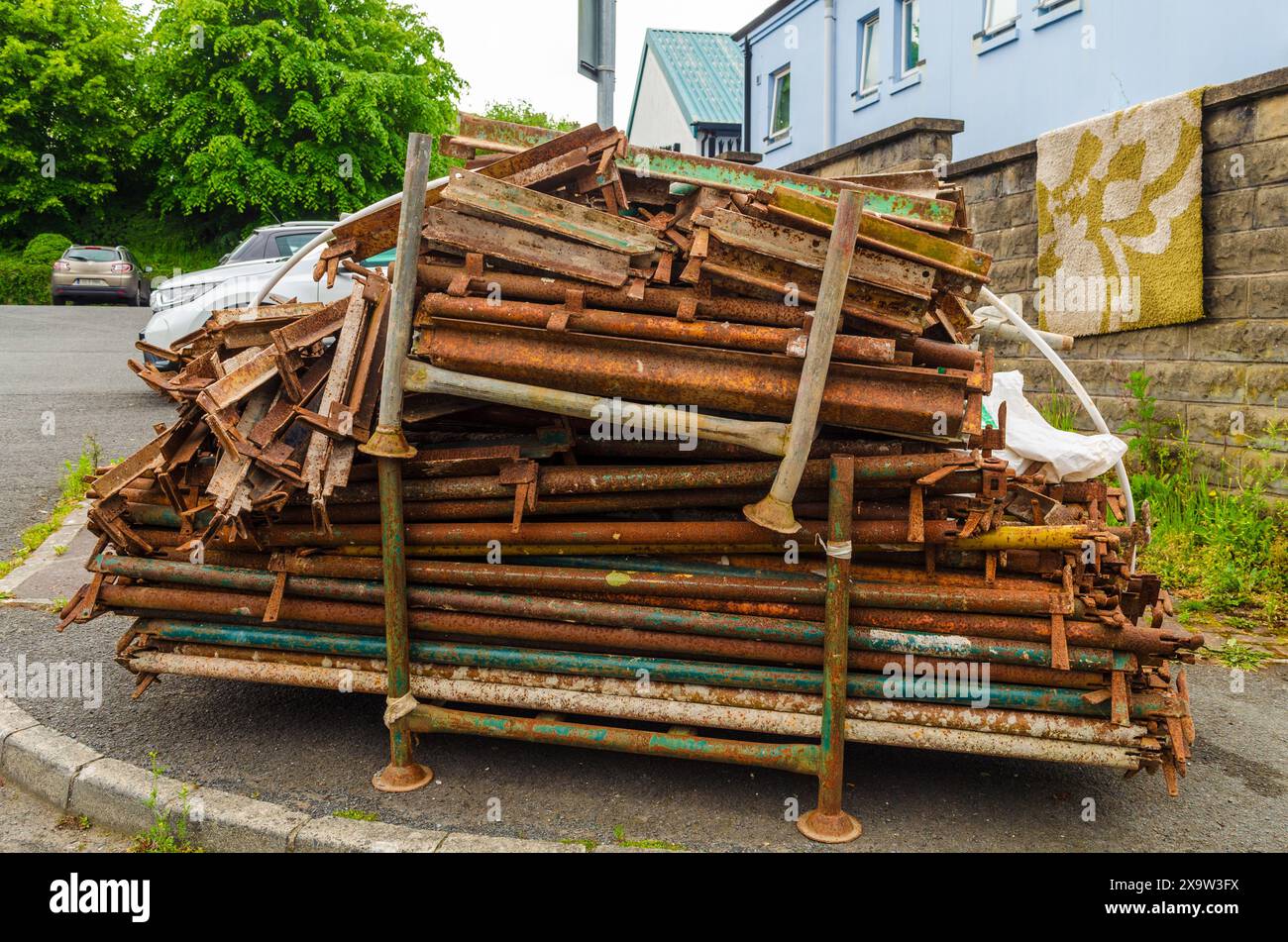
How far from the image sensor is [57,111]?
3203 cm

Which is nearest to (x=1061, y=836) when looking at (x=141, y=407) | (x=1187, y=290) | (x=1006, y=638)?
(x=1006, y=638)

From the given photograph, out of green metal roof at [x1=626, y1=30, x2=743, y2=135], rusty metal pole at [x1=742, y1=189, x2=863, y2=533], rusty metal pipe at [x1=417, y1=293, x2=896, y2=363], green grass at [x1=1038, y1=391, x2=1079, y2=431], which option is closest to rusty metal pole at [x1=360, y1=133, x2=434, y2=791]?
rusty metal pipe at [x1=417, y1=293, x2=896, y2=363]

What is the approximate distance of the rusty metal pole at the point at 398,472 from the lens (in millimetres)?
3387

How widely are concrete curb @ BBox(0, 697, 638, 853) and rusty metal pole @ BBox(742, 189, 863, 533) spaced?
1.47 metres

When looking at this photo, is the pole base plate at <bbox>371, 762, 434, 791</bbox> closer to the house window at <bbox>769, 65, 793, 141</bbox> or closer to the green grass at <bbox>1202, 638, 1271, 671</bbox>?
the green grass at <bbox>1202, 638, 1271, 671</bbox>

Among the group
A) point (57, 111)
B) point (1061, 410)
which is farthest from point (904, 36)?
point (57, 111)

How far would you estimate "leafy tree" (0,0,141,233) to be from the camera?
101 ft

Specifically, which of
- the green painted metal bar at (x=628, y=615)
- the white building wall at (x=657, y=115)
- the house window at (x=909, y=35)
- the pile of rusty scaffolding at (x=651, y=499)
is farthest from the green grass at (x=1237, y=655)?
the white building wall at (x=657, y=115)

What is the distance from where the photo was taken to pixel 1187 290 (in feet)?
22.1

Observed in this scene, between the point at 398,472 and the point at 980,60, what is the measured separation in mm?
12678

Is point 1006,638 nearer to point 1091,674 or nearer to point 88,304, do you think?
point 1091,674

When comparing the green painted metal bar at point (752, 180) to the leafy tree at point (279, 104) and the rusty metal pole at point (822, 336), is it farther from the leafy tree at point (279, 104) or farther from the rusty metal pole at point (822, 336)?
the leafy tree at point (279, 104)

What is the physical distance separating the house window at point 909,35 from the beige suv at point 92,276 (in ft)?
66.1

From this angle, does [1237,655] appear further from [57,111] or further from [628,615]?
[57,111]
